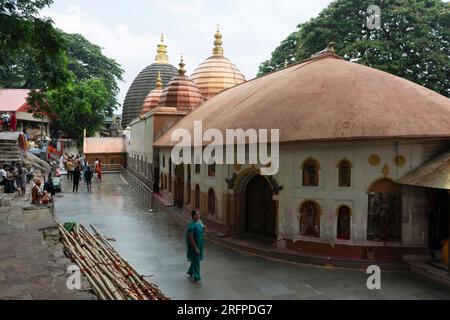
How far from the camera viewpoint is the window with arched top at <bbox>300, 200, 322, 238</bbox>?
35.6 feet

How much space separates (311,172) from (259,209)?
8.47 feet

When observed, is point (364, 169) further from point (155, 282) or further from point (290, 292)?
point (155, 282)

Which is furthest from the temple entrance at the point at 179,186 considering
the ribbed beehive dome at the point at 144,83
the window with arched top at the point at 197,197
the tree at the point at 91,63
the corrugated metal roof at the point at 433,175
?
the tree at the point at 91,63

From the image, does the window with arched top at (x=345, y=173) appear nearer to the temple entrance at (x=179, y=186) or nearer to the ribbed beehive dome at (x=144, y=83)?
the temple entrance at (x=179, y=186)

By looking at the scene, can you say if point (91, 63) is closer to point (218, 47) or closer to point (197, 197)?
point (218, 47)

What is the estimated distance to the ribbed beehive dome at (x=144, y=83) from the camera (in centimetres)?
4838

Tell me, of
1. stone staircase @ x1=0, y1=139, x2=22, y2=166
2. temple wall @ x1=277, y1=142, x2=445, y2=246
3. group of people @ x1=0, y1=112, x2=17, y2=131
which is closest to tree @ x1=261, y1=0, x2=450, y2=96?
temple wall @ x1=277, y1=142, x2=445, y2=246

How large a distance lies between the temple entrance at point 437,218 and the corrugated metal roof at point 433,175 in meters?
0.76

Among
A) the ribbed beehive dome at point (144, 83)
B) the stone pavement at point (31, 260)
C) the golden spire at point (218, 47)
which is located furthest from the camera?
the ribbed beehive dome at point (144, 83)

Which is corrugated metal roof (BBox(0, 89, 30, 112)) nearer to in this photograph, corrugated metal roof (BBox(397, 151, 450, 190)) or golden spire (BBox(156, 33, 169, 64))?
golden spire (BBox(156, 33, 169, 64))

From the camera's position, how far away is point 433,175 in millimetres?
9398

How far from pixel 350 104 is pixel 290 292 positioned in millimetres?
5342

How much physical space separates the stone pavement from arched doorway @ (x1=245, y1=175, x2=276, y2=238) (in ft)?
19.8
